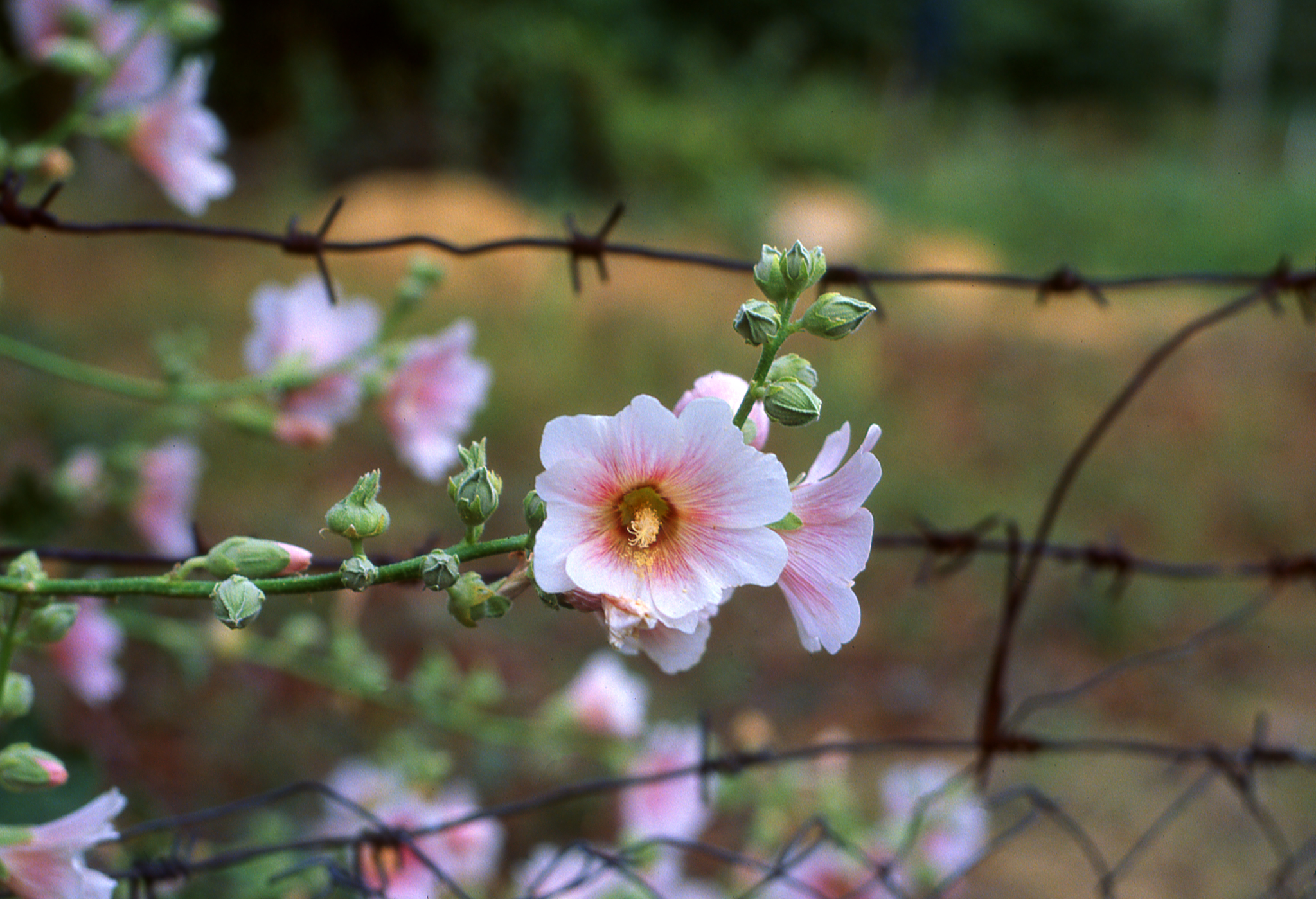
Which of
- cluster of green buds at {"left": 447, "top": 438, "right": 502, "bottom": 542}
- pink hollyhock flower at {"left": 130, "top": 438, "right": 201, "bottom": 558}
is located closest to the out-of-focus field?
pink hollyhock flower at {"left": 130, "top": 438, "right": 201, "bottom": 558}

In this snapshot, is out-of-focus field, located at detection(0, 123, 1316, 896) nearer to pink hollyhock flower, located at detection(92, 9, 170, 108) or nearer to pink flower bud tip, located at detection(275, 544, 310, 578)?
pink hollyhock flower, located at detection(92, 9, 170, 108)

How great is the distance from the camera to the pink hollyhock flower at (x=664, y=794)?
1.33 meters

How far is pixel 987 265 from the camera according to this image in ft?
19.4

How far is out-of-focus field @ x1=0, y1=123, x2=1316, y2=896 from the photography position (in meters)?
2.11

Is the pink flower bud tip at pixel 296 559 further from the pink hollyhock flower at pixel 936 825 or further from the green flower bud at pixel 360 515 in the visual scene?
the pink hollyhock flower at pixel 936 825

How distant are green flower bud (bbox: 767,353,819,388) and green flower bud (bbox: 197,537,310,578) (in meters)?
0.23

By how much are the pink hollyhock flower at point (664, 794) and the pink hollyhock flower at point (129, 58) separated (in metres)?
0.95

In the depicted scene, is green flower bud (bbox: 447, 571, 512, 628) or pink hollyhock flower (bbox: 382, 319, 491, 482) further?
pink hollyhock flower (bbox: 382, 319, 491, 482)

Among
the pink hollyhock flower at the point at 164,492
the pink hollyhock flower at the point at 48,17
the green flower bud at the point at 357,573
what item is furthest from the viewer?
the pink hollyhock flower at the point at 164,492

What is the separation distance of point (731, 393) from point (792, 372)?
5cm

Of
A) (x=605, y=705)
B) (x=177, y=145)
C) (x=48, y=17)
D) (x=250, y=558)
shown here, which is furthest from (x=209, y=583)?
(x=48, y=17)

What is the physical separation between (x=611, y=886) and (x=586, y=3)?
831 cm

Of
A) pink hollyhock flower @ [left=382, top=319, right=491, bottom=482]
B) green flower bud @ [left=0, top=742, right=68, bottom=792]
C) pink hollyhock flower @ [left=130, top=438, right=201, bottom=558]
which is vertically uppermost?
pink hollyhock flower @ [left=130, top=438, right=201, bottom=558]

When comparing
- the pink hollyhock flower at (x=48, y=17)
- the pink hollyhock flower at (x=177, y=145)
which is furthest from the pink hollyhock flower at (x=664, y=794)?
the pink hollyhock flower at (x=48, y=17)
